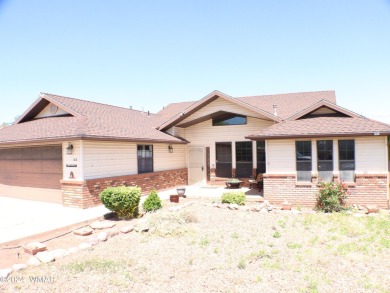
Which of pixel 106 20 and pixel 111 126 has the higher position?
pixel 106 20

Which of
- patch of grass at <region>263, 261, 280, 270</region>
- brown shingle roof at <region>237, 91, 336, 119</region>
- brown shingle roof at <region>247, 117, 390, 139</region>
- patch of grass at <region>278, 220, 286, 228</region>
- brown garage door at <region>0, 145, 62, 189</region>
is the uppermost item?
brown shingle roof at <region>237, 91, 336, 119</region>

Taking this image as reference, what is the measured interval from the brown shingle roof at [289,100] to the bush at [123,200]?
453 inches

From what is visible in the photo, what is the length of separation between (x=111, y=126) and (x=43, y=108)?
527 cm

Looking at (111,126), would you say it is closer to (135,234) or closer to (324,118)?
(135,234)

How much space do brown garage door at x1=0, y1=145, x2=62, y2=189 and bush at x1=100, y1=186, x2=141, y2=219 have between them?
4.26m

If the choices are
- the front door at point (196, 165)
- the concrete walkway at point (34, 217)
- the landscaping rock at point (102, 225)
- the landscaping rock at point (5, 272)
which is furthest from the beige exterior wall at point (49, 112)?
the landscaping rock at point (5, 272)

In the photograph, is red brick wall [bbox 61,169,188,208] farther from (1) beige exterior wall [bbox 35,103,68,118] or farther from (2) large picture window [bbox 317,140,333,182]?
(2) large picture window [bbox 317,140,333,182]

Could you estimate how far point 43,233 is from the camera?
7875mm

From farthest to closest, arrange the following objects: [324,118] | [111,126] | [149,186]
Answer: [149,186], [111,126], [324,118]

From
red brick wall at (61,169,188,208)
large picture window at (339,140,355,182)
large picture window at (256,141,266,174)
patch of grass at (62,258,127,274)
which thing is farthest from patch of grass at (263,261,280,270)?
large picture window at (256,141,266,174)

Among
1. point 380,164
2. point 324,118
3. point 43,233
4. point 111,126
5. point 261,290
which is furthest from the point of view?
point 111,126

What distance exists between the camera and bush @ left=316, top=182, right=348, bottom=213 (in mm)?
10734

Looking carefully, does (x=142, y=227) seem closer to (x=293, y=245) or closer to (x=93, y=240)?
(x=93, y=240)

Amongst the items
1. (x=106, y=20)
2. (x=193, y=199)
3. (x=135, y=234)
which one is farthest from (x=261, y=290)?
(x=106, y=20)
